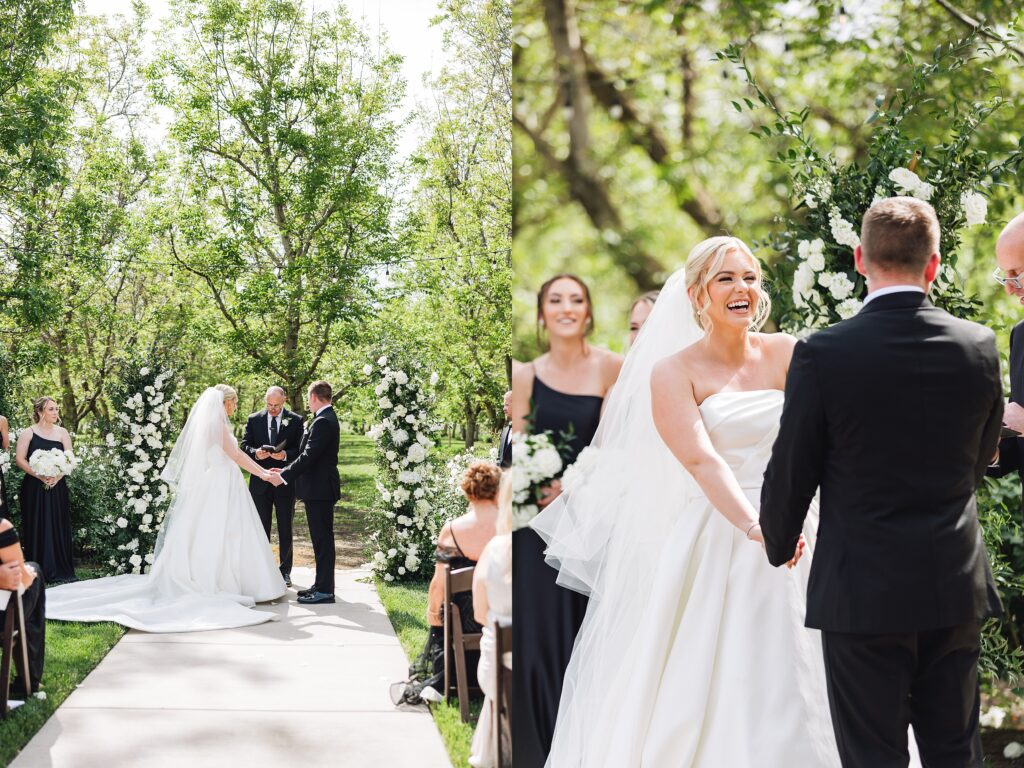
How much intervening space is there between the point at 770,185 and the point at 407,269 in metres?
2.96

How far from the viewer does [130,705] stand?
3.95 m

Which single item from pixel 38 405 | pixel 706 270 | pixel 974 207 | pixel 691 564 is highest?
pixel 974 207


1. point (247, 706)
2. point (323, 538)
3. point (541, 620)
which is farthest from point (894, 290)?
point (323, 538)

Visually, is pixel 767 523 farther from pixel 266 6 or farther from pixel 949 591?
pixel 266 6

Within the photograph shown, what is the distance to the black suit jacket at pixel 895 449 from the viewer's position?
5.37 ft

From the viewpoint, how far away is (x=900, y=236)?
172 centimetres

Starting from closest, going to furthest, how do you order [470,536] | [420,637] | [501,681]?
[501,681] → [470,536] → [420,637]

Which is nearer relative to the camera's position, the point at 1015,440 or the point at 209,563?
the point at 1015,440

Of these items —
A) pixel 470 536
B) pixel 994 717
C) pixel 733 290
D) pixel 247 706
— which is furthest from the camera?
pixel 247 706

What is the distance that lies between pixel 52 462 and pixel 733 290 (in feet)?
17.0

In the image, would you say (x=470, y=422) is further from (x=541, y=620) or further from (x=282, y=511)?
(x=282, y=511)

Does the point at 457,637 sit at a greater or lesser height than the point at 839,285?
lesser

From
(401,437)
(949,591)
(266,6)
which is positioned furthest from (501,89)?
(401,437)

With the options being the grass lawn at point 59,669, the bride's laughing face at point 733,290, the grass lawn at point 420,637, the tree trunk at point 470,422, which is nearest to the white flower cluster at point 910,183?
the bride's laughing face at point 733,290
